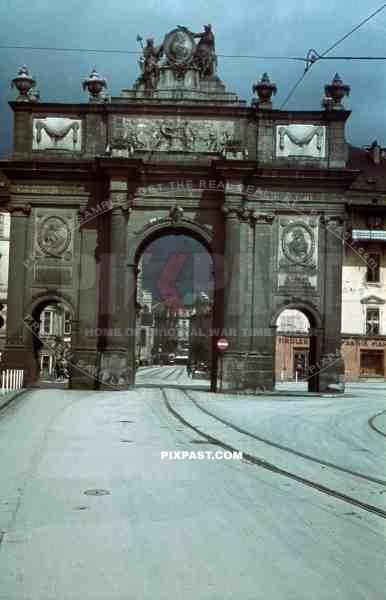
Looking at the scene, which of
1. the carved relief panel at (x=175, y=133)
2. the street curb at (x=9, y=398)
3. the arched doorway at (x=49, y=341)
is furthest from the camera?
the arched doorway at (x=49, y=341)

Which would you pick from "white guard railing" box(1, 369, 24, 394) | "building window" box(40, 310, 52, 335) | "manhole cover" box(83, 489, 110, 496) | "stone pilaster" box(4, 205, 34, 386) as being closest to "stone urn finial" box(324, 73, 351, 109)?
"stone pilaster" box(4, 205, 34, 386)

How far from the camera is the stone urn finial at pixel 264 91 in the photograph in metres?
35.3

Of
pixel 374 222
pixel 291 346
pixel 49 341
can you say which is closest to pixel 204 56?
pixel 374 222

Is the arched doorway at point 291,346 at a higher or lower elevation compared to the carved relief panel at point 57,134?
lower

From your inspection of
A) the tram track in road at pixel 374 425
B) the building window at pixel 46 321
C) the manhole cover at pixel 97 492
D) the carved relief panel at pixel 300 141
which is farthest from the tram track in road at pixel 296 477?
the building window at pixel 46 321

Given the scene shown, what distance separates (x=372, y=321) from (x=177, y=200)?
24985mm

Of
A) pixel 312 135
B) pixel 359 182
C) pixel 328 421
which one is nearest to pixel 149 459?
pixel 328 421

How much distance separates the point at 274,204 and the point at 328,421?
53.4 feet

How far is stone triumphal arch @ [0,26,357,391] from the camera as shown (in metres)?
35.1

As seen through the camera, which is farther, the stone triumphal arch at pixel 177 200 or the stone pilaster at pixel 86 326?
the stone triumphal arch at pixel 177 200

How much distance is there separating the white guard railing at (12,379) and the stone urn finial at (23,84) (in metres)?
11.7

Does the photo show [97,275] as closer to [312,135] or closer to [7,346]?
[7,346]

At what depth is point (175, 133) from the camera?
3550 centimetres

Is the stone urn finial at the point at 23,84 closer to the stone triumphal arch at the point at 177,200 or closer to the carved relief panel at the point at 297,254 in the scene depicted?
the stone triumphal arch at the point at 177,200
